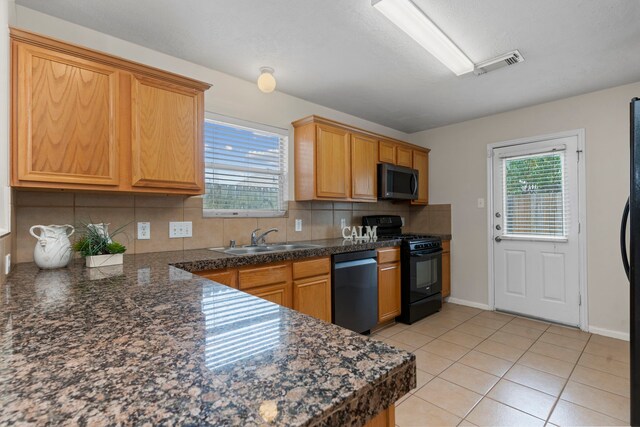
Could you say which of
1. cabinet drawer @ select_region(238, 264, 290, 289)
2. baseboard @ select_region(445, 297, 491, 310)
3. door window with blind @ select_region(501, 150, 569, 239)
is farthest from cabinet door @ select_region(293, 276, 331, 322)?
door window with blind @ select_region(501, 150, 569, 239)

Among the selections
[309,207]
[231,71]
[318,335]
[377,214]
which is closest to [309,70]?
[231,71]

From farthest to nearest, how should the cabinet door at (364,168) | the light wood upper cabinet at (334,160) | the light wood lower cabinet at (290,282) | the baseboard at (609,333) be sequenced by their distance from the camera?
the cabinet door at (364,168), the light wood upper cabinet at (334,160), the baseboard at (609,333), the light wood lower cabinet at (290,282)

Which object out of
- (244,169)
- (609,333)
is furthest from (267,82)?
(609,333)

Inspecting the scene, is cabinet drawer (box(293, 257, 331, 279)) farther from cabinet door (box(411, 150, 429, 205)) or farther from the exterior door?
the exterior door

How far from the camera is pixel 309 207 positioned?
10.9ft

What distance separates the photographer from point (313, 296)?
2518 millimetres

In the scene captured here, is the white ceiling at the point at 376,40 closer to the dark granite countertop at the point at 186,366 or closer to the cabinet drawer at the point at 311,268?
the cabinet drawer at the point at 311,268

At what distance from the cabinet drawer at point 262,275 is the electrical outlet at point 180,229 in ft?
2.21

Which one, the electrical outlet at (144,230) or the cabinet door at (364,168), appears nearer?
the electrical outlet at (144,230)

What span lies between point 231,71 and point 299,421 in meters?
2.77

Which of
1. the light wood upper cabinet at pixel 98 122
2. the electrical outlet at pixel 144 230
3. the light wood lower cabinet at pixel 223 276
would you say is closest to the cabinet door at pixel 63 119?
the light wood upper cabinet at pixel 98 122

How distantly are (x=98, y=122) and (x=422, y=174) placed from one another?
11.8ft

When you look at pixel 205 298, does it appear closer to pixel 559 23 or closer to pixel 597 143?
pixel 559 23

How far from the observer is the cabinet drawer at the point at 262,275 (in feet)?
6.88
